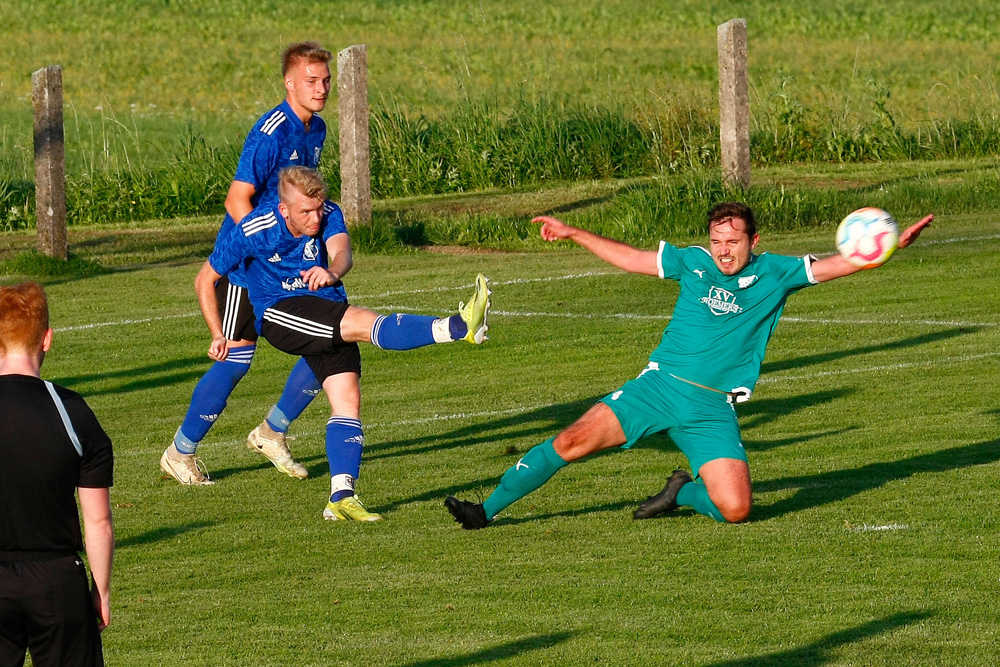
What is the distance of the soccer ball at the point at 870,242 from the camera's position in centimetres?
793

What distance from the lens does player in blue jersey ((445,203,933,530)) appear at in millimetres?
7875

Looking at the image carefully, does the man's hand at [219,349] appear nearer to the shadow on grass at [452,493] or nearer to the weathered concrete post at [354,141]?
the shadow on grass at [452,493]

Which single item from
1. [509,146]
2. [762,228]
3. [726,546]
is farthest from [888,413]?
[509,146]

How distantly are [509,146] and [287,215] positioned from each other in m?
16.1

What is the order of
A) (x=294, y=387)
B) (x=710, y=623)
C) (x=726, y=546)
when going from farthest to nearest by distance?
(x=294, y=387)
(x=726, y=546)
(x=710, y=623)

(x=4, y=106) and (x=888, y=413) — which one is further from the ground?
(x=4, y=106)

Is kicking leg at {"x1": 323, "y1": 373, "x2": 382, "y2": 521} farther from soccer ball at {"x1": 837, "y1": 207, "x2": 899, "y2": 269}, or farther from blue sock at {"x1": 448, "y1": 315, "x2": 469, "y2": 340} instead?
soccer ball at {"x1": 837, "y1": 207, "x2": 899, "y2": 269}

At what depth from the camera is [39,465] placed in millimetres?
4578

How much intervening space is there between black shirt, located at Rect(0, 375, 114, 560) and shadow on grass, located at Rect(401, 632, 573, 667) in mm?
1759

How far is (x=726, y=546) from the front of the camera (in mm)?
7539

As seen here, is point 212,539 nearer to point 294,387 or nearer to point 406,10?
point 294,387

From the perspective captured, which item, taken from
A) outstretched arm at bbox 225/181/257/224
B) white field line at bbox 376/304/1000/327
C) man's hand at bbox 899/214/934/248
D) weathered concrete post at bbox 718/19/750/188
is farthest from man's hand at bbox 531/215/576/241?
weathered concrete post at bbox 718/19/750/188

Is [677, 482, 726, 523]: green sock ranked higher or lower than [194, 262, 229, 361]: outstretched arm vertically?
lower

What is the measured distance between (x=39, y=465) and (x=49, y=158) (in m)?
13.8
